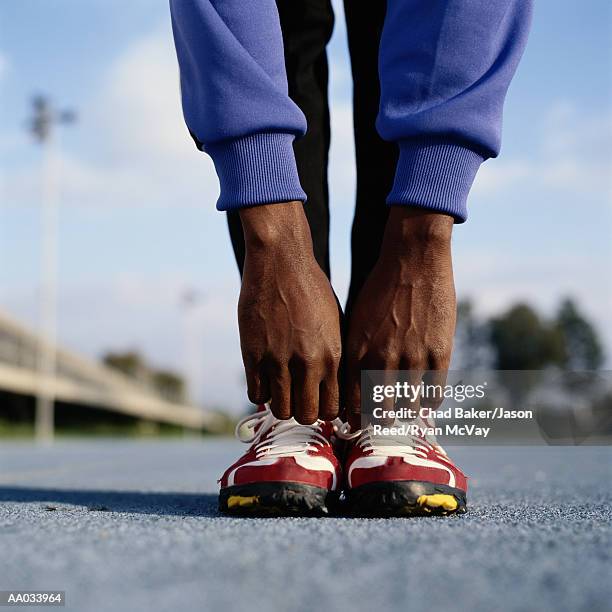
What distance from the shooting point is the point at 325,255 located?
1.48 meters

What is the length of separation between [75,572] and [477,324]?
1486 inches

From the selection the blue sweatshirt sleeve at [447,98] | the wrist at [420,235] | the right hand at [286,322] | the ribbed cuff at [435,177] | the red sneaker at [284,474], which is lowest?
the red sneaker at [284,474]

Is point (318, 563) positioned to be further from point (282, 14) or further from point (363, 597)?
point (282, 14)

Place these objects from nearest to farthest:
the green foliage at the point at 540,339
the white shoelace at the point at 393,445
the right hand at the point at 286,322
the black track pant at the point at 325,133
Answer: the right hand at the point at 286,322, the white shoelace at the point at 393,445, the black track pant at the point at 325,133, the green foliage at the point at 540,339

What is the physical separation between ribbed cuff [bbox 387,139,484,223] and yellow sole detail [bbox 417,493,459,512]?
42cm

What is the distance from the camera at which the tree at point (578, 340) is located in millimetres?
40375

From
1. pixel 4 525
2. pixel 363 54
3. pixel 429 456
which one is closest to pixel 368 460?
pixel 429 456

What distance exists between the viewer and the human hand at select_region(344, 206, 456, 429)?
3.63ft

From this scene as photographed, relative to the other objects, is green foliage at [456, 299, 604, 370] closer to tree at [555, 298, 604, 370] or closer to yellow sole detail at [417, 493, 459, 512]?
tree at [555, 298, 604, 370]

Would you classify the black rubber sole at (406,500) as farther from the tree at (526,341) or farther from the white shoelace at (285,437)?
the tree at (526,341)

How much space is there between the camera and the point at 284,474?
1.18m

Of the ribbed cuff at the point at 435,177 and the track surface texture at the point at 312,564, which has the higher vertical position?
the ribbed cuff at the point at 435,177

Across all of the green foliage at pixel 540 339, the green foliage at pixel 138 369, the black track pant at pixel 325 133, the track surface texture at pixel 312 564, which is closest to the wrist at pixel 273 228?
the black track pant at pixel 325 133

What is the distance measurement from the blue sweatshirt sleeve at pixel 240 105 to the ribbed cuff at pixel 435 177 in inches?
6.4
